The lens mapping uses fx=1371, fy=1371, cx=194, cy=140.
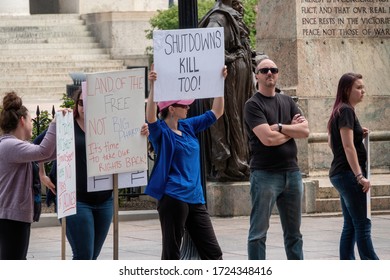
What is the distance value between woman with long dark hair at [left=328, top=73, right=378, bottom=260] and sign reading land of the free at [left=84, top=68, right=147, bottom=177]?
173 centimetres

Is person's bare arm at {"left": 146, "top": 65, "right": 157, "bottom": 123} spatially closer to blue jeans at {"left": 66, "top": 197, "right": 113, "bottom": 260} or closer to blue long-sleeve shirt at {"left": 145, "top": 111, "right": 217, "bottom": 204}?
blue long-sleeve shirt at {"left": 145, "top": 111, "right": 217, "bottom": 204}

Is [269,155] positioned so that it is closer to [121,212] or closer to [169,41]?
[169,41]

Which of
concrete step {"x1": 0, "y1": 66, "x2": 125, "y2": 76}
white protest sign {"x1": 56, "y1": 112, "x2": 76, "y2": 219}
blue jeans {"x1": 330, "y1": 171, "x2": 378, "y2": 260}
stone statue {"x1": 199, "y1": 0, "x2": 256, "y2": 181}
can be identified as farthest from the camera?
concrete step {"x1": 0, "y1": 66, "x2": 125, "y2": 76}

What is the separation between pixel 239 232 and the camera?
14.5 metres

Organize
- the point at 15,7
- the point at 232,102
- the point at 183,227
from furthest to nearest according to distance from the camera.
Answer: the point at 15,7 → the point at 232,102 → the point at 183,227

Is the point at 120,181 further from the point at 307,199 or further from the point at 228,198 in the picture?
the point at 307,199

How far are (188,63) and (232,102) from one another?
5.97 meters

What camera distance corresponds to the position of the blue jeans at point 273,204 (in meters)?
10.1

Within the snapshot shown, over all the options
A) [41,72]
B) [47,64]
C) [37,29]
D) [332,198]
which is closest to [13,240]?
[332,198]

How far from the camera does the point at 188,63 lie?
10.0 meters

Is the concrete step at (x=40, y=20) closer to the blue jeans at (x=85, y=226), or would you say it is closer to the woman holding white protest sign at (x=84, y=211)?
the woman holding white protest sign at (x=84, y=211)

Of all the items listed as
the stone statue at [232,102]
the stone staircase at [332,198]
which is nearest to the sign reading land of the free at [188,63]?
the stone statue at [232,102]

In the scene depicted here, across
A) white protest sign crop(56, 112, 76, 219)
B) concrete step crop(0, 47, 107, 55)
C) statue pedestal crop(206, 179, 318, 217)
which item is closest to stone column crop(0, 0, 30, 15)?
concrete step crop(0, 47, 107, 55)

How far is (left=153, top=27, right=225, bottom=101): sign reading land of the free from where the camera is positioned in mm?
9910
